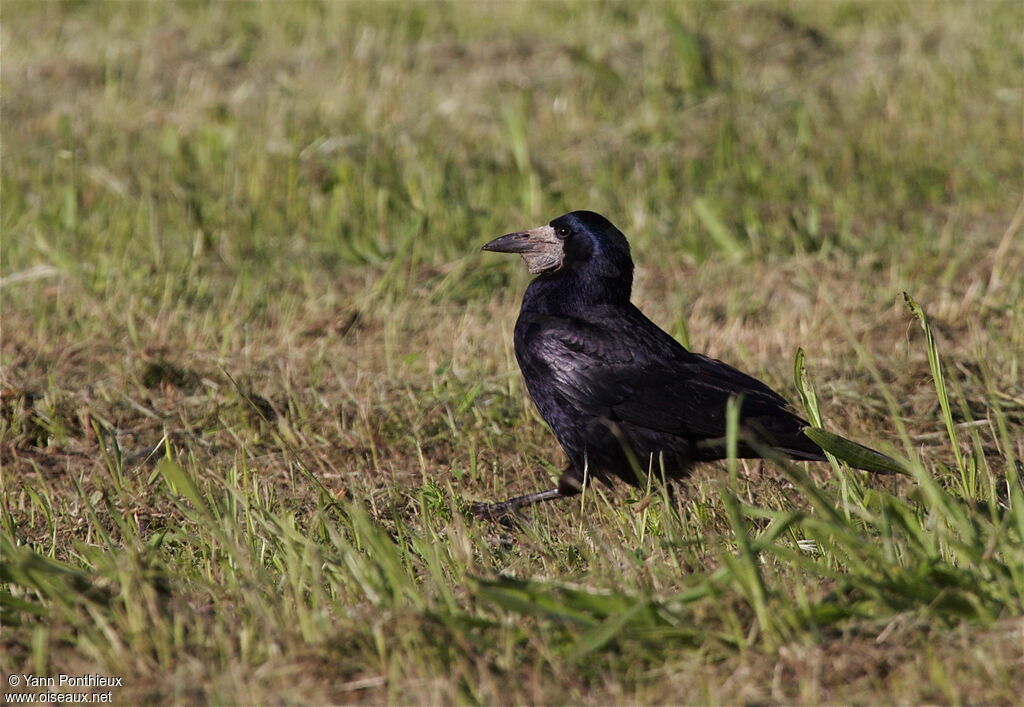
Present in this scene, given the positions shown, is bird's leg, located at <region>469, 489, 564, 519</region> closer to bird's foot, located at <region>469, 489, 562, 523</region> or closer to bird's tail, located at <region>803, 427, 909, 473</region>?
bird's foot, located at <region>469, 489, 562, 523</region>

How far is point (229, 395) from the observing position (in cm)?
496

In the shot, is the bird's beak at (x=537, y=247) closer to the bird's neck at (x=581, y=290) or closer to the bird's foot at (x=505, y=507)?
the bird's neck at (x=581, y=290)

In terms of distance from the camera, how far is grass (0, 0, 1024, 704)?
273 centimetres

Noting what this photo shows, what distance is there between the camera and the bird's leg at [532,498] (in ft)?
13.8

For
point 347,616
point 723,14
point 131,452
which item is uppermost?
point 723,14

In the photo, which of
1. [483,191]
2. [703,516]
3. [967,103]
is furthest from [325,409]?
[967,103]

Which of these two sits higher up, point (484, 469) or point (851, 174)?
point (851, 174)

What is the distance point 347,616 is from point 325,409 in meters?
2.18

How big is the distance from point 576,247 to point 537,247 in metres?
0.18

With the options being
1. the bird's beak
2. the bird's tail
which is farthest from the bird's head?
the bird's tail

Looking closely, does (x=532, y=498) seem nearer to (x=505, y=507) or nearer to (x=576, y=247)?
(x=505, y=507)

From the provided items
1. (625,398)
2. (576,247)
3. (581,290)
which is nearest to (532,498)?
(625,398)

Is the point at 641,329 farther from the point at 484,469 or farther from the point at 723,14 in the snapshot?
the point at 723,14

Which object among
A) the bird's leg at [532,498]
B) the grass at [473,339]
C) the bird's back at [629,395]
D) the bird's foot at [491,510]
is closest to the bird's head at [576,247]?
the bird's back at [629,395]
